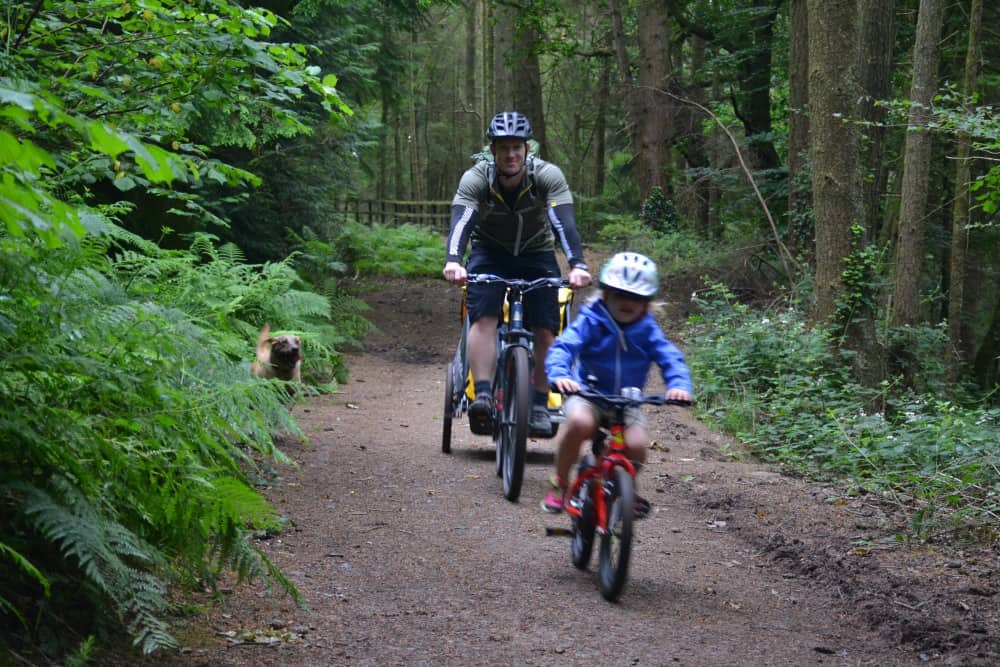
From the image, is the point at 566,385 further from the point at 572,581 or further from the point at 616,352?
the point at 572,581

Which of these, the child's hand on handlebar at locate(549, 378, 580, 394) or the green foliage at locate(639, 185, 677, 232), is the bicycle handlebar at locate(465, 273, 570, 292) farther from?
the green foliage at locate(639, 185, 677, 232)

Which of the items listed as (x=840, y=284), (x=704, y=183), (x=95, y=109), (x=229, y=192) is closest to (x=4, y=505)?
(x=95, y=109)

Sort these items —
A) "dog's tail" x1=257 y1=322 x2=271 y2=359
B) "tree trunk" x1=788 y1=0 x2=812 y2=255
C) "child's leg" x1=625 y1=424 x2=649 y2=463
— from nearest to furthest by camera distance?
"child's leg" x1=625 y1=424 x2=649 y2=463
"dog's tail" x1=257 y1=322 x2=271 y2=359
"tree trunk" x1=788 y1=0 x2=812 y2=255

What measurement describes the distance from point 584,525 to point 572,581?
32 cm

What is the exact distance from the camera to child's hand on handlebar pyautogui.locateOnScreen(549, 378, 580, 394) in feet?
16.1

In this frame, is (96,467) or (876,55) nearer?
(96,467)

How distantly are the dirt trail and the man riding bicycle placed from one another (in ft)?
2.85

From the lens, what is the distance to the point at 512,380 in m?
6.95

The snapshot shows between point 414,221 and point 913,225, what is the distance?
85.8ft

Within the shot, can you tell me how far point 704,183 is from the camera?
963 inches

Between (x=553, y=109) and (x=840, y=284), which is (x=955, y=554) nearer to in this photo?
(x=840, y=284)

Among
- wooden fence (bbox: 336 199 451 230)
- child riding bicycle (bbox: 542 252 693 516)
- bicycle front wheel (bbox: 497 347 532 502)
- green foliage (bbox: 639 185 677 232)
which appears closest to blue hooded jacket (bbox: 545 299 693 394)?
child riding bicycle (bbox: 542 252 693 516)

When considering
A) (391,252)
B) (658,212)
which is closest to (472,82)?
(658,212)

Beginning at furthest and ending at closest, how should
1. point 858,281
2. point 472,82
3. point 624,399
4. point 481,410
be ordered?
point 472,82, point 858,281, point 481,410, point 624,399
